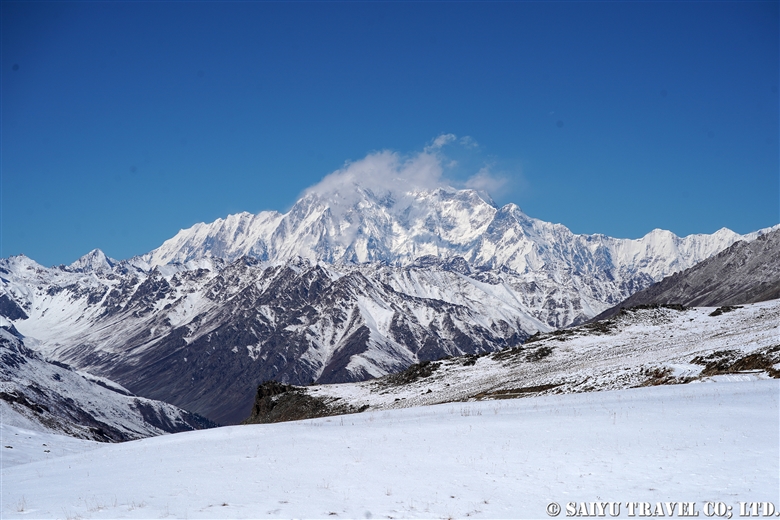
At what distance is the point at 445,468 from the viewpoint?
20.6 metres

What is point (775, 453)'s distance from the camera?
20.2 meters

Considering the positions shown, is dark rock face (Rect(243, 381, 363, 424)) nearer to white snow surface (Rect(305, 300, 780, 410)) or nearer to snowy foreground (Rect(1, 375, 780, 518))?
white snow surface (Rect(305, 300, 780, 410))

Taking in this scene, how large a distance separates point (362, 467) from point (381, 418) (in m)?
15.0

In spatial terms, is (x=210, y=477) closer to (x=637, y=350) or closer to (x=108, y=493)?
(x=108, y=493)

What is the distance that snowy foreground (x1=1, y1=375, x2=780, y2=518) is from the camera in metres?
17.3

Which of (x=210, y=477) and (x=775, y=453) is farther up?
(x=210, y=477)

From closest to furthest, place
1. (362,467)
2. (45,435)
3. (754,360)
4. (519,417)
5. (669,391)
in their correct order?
1. (362,467)
2. (519,417)
3. (669,391)
4. (754,360)
5. (45,435)

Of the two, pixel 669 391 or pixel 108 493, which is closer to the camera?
pixel 108 493

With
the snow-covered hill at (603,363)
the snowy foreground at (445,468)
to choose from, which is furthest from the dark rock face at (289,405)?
the snowy foreground at (445,468)

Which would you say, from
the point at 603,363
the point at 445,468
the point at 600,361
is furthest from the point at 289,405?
the point at 445,468

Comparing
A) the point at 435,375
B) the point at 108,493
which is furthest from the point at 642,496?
the point at 435,375

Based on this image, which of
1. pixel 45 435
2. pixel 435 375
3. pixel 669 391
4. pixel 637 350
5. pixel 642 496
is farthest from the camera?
pixel 435 375

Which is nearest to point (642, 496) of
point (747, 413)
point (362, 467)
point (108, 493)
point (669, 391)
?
point (362, 467)

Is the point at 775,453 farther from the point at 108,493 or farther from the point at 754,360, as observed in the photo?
the point at 754,360
